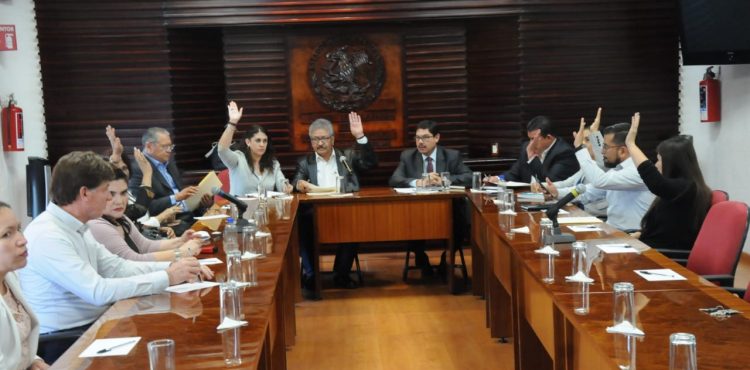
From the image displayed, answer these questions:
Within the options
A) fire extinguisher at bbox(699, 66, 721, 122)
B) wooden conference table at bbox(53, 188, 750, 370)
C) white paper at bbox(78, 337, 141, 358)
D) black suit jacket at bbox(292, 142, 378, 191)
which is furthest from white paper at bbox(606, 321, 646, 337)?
fire extinguisher at bbox(699, 66, 721, 122)

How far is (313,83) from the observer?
895cm

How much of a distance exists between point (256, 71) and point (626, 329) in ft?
22.1

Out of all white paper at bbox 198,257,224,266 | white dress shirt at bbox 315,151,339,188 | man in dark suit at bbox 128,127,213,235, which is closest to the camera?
white paper at bbox 198,257,224,266

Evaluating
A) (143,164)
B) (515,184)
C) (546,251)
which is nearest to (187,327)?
(546,251)

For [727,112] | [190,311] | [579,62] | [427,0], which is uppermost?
[427,0]

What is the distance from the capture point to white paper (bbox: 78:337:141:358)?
2.62m

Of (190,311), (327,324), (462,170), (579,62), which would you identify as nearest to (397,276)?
(462,170)

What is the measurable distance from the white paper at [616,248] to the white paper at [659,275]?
18.4 inches

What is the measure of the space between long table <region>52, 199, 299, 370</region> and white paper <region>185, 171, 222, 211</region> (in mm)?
1997

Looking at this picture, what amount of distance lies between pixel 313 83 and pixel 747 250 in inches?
176

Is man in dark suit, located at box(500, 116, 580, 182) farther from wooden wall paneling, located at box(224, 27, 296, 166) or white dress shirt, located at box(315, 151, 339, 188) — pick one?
wooden wall paneling, located at box(224, 27, 296, 166)

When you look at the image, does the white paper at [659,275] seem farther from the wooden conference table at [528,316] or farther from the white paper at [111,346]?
the white paper at [111,346]

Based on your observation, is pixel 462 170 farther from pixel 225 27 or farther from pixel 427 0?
pixel 225 27

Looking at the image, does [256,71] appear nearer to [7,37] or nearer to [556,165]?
[7,37]
